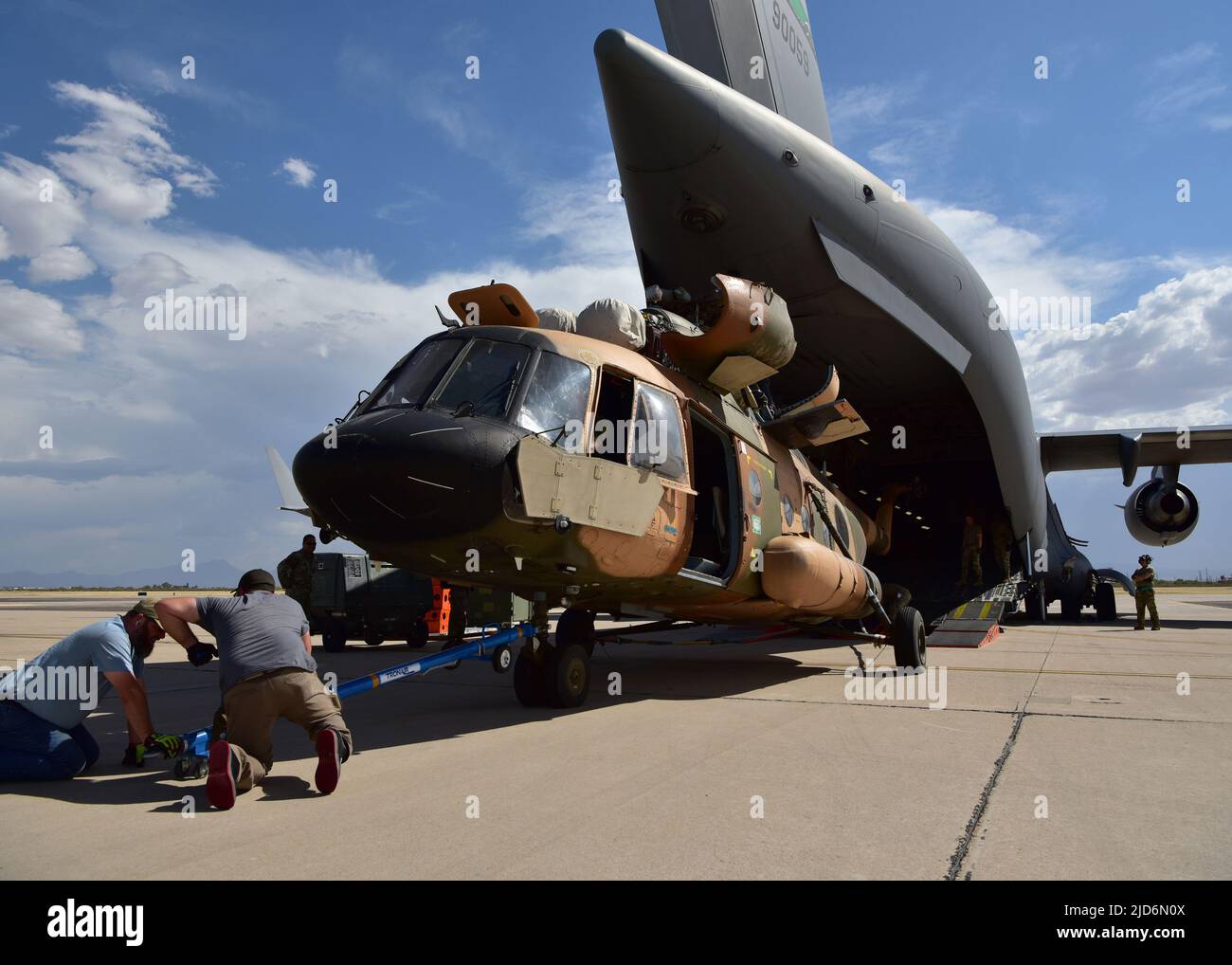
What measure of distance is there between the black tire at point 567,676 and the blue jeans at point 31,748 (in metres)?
3.41

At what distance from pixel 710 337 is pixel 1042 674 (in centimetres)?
556

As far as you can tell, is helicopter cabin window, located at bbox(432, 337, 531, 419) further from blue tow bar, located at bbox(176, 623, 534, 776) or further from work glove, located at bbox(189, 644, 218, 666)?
work glove, located at bbox(189, 644, 218, 666)

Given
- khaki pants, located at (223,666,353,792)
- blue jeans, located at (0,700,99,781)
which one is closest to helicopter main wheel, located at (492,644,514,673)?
khaki pants, located at (223,666,353,792)

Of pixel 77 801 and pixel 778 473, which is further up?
pixel 778 473

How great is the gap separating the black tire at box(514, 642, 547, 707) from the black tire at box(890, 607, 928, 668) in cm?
481

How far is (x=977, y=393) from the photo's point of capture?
11289mm

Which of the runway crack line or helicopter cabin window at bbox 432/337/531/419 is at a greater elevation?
helicopter cabin window at bbox 432/337/531/419

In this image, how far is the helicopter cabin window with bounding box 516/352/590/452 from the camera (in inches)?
233

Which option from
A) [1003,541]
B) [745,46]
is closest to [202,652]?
[745,46]

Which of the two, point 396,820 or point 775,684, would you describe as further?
point 775,684

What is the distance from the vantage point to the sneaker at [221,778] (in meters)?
3.95

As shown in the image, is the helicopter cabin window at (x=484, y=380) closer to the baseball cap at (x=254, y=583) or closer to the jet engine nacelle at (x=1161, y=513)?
the baseball cap at (x=254, y=583)
